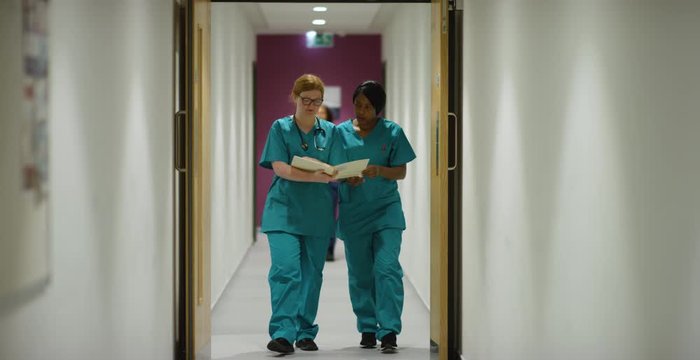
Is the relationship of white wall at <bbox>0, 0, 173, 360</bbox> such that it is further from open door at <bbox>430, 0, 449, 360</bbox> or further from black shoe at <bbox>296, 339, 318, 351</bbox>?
open door at <bbox>430, 0, 449, 360</bbox>

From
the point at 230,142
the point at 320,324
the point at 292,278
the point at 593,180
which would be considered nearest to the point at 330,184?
the point at 230,142

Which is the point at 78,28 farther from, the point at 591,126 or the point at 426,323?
the point at 426,323

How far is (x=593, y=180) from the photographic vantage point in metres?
2.48

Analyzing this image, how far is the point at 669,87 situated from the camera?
2.16m

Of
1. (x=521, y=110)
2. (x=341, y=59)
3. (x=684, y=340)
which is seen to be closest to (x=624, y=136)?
(x=684, y=340)

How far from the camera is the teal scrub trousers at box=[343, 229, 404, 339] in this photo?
4.27 meters

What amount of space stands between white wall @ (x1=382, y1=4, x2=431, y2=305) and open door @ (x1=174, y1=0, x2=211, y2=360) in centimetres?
215

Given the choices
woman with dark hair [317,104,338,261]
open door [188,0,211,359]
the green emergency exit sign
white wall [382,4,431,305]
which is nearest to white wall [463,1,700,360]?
open door [188,0,211,359]

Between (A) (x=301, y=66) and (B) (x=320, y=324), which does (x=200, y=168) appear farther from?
(A) (x=301, y=66)

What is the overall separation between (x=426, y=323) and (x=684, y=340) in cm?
311

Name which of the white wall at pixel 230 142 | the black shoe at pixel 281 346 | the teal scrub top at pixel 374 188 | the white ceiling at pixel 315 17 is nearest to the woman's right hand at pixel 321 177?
the teal scrub top at pixel 374 188

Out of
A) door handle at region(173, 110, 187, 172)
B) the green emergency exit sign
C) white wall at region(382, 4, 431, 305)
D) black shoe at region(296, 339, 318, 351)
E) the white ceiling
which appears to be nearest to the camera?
door handle at region(173, 110, 187, 172)

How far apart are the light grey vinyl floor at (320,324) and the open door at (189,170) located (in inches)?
15.6

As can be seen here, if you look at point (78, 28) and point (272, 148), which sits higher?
point (78, 28)
